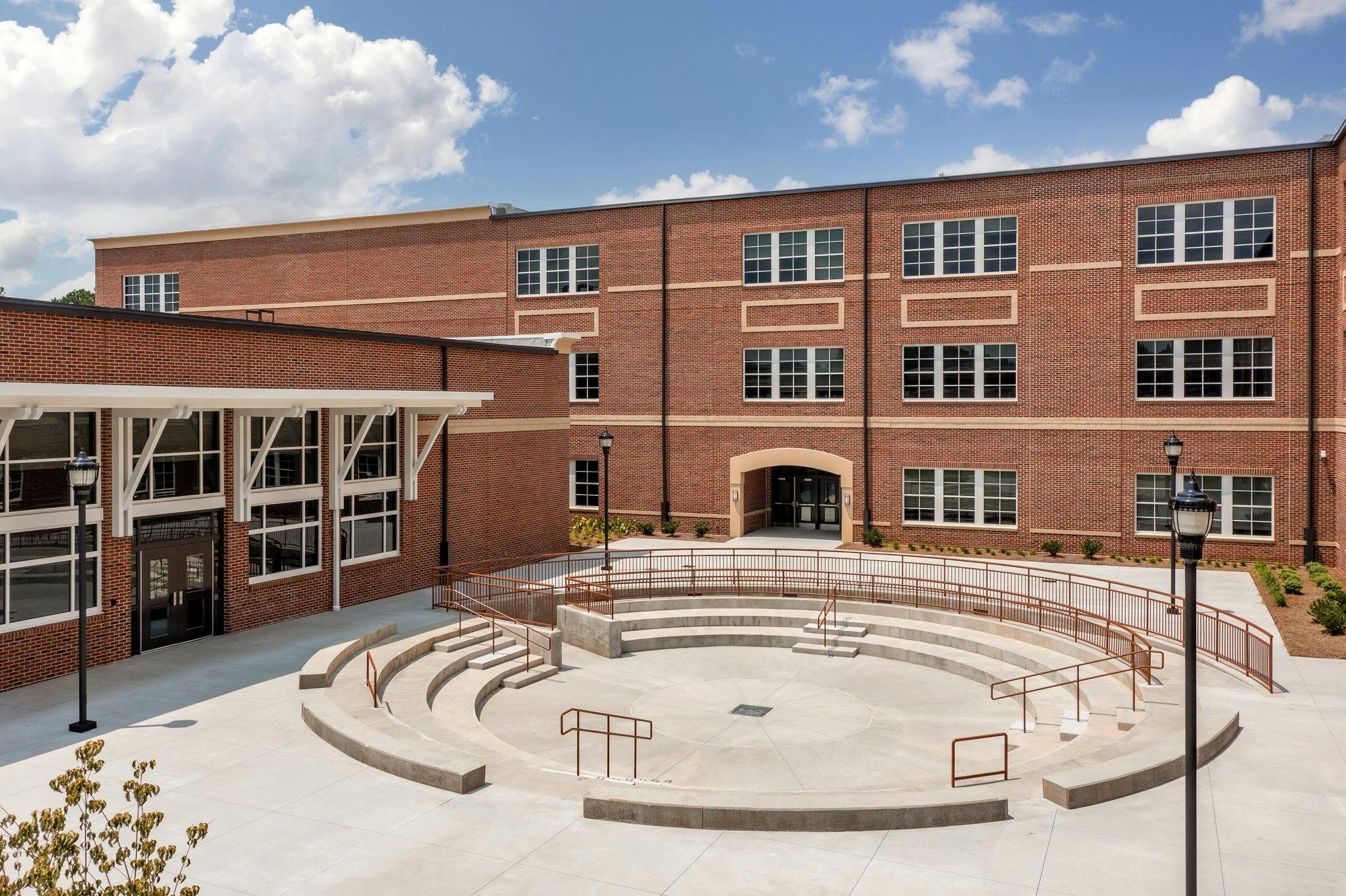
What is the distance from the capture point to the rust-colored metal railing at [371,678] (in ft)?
50.4

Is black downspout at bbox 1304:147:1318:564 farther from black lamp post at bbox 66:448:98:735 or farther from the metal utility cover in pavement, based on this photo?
black lamp post at bbox 66:448:98:735

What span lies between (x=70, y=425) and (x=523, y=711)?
9249 mm

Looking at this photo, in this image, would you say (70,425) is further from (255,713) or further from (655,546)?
(655,546)

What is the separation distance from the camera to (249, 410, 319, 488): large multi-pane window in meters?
21.6

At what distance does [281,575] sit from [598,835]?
13.6 meters

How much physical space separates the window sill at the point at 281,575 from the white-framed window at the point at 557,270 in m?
18.4

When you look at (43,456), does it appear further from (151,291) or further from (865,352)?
(151,291)

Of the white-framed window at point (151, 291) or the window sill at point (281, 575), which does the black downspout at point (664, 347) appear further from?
the white-framed window at point (151, 291)

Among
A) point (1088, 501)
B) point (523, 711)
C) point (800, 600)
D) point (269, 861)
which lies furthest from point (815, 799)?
point (1088, 501)

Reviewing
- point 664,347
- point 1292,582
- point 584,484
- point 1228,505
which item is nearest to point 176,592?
point 584,484

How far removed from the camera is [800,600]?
83.2 feet

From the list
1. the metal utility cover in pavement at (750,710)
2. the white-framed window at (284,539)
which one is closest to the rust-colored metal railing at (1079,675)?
the metal utility cover in pavement at (750,710)

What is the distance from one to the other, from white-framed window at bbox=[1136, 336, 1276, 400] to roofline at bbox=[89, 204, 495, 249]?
79.4 feet

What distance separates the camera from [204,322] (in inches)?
771
